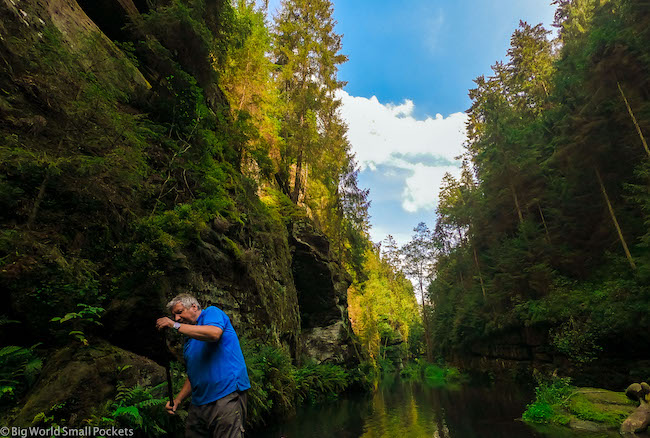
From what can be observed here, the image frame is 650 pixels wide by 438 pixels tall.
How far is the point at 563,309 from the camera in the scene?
1476cm

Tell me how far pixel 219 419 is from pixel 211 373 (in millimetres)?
406

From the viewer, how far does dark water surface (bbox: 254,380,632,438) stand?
24.0ft

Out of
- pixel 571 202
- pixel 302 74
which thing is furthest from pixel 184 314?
pixel 302 74

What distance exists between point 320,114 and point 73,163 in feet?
77.1

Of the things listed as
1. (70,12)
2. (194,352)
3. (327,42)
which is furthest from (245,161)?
(327,42)

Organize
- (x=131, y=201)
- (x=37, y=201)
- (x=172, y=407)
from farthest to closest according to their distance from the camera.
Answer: (x=131, y=201) → (x=37, y=201) → (x=172, y=407)

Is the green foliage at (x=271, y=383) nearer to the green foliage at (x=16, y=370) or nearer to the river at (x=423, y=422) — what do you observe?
the river at (x=423, y=422)

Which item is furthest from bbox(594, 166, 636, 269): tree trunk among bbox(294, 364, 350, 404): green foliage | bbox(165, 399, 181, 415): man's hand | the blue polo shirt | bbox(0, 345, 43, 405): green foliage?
bbox(0, 345, 43, 405): green foliage

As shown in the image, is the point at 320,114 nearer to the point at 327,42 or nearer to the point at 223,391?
the point at 327,42

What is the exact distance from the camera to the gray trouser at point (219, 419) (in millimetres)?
2764

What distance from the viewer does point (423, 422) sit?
29.8ft


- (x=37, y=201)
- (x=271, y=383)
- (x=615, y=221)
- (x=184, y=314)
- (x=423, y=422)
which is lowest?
(x=423, y=422)

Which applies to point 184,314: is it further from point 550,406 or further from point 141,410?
point 550,406

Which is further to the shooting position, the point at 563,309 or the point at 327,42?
the point at 327,42
